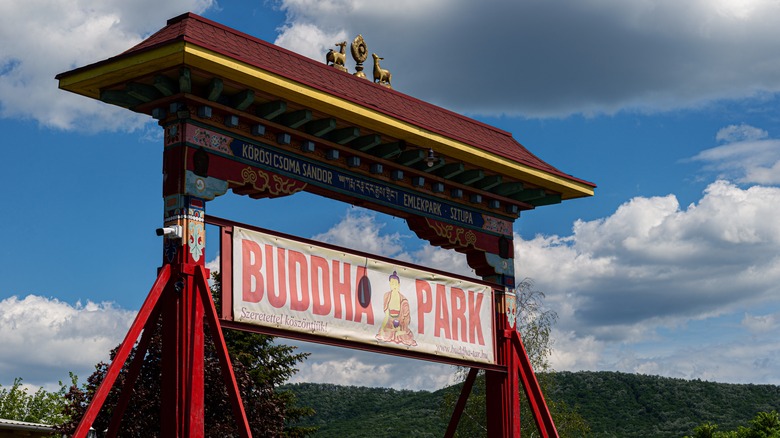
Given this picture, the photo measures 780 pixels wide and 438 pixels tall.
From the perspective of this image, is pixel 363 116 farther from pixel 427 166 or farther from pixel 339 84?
pixel 427 166

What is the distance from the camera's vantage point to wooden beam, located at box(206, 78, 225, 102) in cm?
1349

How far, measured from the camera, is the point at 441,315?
17.4 meters

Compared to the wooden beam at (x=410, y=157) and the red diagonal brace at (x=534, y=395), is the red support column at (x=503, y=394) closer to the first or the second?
the red diagonal brace at (x=534, y=395)

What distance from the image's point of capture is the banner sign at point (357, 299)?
46.9 feet

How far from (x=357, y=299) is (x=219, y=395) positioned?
14.2 m

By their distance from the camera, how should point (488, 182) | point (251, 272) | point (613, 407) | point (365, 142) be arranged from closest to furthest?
point (251, 272)
point (365, 142)
point (488, 182)
point (613, 407)

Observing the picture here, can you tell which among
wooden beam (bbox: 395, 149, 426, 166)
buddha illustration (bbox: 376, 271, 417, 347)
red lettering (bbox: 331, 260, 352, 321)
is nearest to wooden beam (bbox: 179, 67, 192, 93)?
red lettering (bbox: 331, 260, 352, 321)

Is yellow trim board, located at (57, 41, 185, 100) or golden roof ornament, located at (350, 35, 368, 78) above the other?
golden roof ornament, located at (350, 35, 368, 78)

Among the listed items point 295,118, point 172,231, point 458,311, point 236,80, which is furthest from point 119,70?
point 458,311

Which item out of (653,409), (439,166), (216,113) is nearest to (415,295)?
(439,166)

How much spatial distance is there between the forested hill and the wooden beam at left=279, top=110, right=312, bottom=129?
49.5m

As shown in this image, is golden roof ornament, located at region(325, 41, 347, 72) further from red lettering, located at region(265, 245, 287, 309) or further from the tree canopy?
the tree canopy

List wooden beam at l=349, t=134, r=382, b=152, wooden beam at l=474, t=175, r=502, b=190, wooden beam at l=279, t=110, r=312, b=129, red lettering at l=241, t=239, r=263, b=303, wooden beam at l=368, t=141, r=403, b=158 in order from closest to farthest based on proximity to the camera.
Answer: red lettering at l=241, t=239, r=263, b=303
wooden beam at l=279, t=110, r=312, b=129
wooden beam at l=349, t=134, r=382, b=152
wooden beam at l=368, t=141, r=403, b=158
wooden beam at l=474, t=175, r=502, b=190

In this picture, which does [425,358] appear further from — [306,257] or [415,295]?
[306,257]
